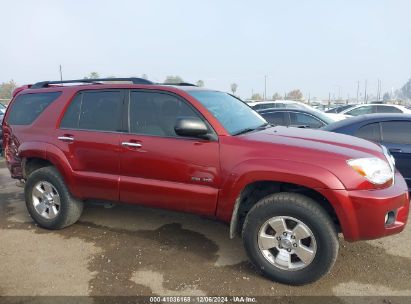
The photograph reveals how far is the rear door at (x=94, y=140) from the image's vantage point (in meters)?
3.84

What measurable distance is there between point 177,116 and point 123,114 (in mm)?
658

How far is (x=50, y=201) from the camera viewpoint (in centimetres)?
437

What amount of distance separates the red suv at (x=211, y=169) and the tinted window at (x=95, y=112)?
0.01 m

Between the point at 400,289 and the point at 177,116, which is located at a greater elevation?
the point at 177,116

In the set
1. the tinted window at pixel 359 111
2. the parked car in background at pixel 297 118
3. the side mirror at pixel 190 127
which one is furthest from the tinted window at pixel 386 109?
the side mirror at pixel 190 127

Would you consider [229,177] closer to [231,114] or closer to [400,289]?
[231,114]

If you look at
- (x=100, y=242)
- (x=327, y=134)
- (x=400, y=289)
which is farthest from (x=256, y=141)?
(x=100, y=242)

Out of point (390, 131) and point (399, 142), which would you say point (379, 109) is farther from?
point (399, 142)

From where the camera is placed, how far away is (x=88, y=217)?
4875 mm

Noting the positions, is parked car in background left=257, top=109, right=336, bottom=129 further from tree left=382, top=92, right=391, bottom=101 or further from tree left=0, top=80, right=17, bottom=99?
tree left=382, top=92, right=391, bottom=101

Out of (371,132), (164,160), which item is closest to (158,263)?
(164,160)

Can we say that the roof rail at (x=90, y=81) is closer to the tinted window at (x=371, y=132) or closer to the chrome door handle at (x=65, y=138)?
the chrome door handle at (x=65, y=138)

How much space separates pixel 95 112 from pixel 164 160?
1.14 metres

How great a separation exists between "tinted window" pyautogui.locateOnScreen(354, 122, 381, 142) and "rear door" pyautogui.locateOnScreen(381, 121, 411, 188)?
66 millimetres
